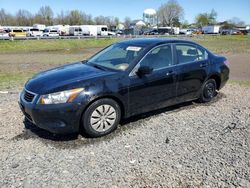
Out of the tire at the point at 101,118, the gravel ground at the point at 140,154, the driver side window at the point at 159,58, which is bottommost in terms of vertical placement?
the gravel ground at the point at 140,154

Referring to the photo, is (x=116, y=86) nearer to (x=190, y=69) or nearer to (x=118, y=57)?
(x=118, y=57)

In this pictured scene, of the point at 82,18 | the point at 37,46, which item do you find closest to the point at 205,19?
the point at 82,18

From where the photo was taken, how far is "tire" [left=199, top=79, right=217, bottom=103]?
5914 millimetres

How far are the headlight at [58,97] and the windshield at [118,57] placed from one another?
3.65ft

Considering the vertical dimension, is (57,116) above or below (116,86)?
below

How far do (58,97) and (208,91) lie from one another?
3.70 meters

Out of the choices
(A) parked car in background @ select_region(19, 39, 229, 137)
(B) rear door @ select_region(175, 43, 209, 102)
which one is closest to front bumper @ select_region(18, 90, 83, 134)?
(A) parked car in background @ select_region(19, 39, 229, 137)

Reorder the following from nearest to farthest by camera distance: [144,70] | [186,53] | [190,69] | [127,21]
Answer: [144,70], [190,69], [186,53], [127,21]

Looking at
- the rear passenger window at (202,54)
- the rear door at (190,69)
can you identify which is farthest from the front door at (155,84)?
the rear passenger window at (202,54)

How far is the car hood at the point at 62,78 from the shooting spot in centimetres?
400

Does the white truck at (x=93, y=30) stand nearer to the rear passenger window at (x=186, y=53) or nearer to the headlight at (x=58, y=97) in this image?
the rear passenger window at (x=186, y=53)

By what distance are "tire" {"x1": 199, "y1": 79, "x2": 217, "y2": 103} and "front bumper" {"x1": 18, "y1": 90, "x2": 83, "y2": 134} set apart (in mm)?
3202

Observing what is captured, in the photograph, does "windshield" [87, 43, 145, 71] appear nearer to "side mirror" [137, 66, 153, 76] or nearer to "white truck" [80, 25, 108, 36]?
"side mirror" [137, 66, 153, 76]

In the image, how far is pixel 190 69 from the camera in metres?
5.40
